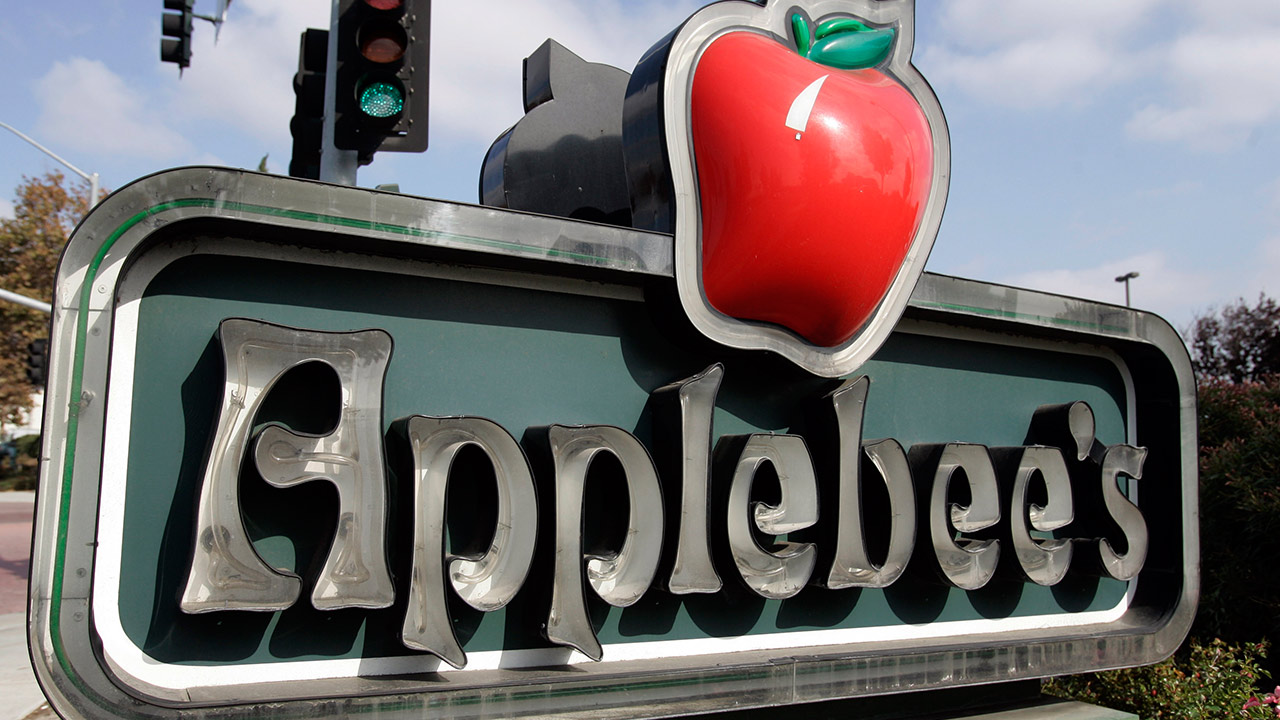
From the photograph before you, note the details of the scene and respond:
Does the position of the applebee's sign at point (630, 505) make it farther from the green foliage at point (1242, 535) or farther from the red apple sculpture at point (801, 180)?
the green foliage at point (1242, 535)

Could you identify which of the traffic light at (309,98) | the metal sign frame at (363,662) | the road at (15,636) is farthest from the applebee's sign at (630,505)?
the traffic light at (309,98)

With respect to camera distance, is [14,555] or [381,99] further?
[14,555]

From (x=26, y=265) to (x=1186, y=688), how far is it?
3244cm

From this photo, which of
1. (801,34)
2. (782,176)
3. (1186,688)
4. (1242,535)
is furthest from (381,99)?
(1242,535)

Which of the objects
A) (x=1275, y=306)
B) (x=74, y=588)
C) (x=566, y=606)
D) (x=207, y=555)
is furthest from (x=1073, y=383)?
(x=1275, y=306)

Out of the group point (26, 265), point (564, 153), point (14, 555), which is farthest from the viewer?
point (26, 265)

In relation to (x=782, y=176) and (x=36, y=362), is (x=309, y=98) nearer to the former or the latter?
(x=782, y=176)

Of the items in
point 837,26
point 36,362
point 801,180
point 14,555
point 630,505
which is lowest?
point 14,555

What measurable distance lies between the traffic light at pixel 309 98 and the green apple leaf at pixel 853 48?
2623 mm

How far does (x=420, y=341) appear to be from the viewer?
4.06 m

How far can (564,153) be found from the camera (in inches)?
247

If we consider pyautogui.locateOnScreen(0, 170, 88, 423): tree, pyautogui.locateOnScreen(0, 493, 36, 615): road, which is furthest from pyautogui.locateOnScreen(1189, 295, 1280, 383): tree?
pyautogui.locateOnScreen(0, 170, 88, 423): tree

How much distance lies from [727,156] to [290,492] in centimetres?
236

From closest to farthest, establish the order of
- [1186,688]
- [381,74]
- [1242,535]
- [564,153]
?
[381,74]
[564,153]
[1186,688]
[1242,535]
